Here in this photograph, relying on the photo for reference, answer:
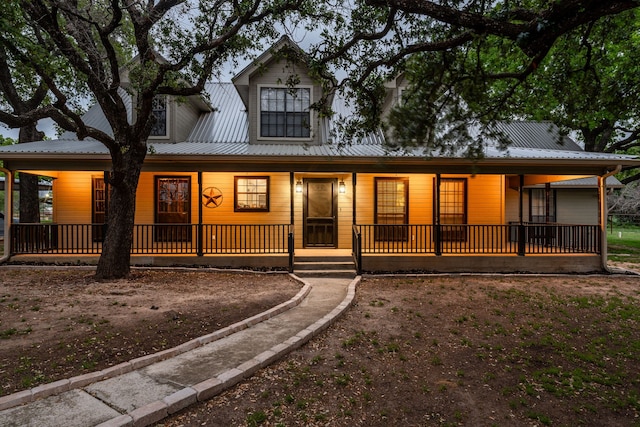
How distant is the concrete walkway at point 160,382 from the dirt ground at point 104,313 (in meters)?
0.27

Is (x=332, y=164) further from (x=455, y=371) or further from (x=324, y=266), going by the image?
(x=455, y=371)

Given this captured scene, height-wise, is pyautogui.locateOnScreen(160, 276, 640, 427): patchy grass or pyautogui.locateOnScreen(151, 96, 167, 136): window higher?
pyautogui.locateOnScreen(151, 96, 167, 136): window

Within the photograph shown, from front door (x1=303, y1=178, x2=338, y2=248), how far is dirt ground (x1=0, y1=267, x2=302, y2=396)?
282cm

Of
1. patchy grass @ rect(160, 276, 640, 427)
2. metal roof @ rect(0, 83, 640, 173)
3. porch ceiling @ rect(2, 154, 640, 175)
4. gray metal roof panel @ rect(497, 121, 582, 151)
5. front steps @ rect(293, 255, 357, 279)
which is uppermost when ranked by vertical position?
gray metal roof panel @ rect(497, 121, 582, 151)

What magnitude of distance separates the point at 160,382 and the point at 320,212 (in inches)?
336

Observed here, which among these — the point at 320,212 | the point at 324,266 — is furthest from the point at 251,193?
the point at 324,266

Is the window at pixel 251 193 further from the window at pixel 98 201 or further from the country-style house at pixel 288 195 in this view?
the window at pixel 98 201

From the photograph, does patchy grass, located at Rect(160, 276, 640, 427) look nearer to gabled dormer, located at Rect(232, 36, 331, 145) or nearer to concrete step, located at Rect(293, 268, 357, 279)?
concrete step, located at Rect(293, 268, 357, 279)

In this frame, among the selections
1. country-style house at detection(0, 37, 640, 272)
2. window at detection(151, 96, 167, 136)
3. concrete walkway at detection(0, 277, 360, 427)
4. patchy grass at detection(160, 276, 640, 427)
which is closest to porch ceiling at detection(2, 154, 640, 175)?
country-style house at detection(0, 37, 640, 272)

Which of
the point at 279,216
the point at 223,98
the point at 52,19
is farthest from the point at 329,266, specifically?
the point at 223,98

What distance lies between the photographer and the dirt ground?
3855mm

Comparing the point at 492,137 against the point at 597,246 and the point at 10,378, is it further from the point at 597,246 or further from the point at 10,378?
the point at 10,378

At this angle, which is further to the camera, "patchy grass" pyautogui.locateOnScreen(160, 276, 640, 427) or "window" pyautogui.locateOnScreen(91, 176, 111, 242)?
"window" pyautogui.locateOnScreen(91, 176, 111, 242)

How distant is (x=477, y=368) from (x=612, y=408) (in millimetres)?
1227
